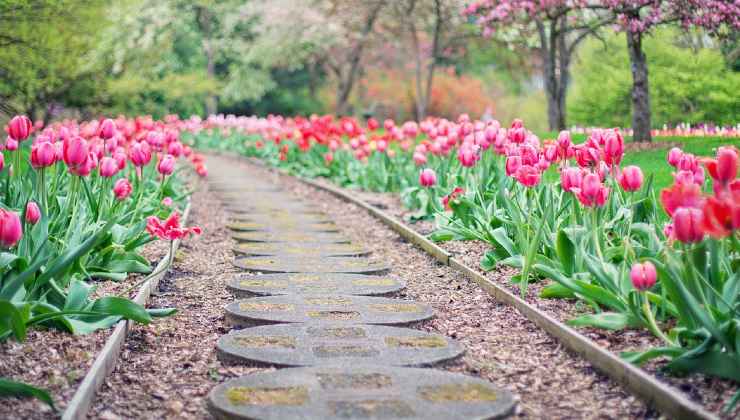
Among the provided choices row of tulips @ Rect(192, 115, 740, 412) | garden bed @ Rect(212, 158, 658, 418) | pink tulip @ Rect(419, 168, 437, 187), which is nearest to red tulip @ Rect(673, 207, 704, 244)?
row of tulips @ Rect(192, 115, 740, 412)

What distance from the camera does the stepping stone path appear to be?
3.85 meters

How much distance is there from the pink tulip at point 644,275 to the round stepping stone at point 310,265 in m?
3.56

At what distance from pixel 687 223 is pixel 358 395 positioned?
5.15 ft

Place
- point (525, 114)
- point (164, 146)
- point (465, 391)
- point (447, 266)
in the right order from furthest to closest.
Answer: point (525, 114)
point (164, 146)
point (447, 266)
point (465, 391)

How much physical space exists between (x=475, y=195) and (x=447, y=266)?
996 mm

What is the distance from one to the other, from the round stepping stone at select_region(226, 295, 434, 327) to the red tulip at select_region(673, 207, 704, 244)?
2.13m

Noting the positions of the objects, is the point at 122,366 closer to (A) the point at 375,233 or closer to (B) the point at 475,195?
(B) the point at 475,195

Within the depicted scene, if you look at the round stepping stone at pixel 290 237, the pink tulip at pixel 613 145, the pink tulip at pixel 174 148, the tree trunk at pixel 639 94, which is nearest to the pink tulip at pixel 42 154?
the pink tulip at pixel 613 145

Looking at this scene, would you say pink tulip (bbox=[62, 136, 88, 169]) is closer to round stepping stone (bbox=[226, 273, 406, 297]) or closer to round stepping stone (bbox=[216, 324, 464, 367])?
round stepping stone (bbox=[216, 324, 464, 367])

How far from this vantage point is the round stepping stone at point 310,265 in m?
7.36

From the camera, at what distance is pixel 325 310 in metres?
5.74

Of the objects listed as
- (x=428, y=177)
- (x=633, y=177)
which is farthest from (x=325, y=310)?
(x=428, y=177)

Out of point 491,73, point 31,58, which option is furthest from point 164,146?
point 491,73

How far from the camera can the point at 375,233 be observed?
988 centimetres
